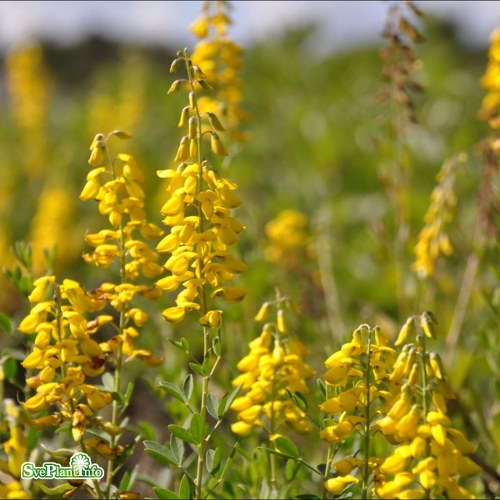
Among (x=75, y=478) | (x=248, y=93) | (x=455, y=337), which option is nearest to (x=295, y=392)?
(x=75, y=478)

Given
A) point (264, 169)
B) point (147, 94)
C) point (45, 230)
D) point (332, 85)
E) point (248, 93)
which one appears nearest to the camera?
point (45, 230)

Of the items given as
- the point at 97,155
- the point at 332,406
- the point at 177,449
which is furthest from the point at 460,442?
the point at 97,155

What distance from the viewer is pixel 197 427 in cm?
174

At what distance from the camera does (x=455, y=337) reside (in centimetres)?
327

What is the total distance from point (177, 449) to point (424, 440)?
587 millimetres

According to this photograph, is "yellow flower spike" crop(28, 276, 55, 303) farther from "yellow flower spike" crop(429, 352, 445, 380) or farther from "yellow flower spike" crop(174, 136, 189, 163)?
"yellow flower spike" crop(429, 352, 445, 380)

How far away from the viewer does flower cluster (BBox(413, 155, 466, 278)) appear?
2938 millimetres

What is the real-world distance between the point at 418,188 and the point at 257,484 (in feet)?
13.1

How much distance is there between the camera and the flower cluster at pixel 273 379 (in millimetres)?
1893

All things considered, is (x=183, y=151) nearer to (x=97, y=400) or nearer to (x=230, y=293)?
(x=230, y=293)

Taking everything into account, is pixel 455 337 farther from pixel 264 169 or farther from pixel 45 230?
pixel 264 169

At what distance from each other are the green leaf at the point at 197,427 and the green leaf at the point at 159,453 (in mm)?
72

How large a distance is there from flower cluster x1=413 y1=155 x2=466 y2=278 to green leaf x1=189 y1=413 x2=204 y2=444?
1.45 metres

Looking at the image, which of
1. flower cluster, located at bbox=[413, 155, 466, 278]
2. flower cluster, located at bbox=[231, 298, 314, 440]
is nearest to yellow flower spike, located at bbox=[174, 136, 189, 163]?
flower cluster, located at bbox=[231, 298, 314, 440]
